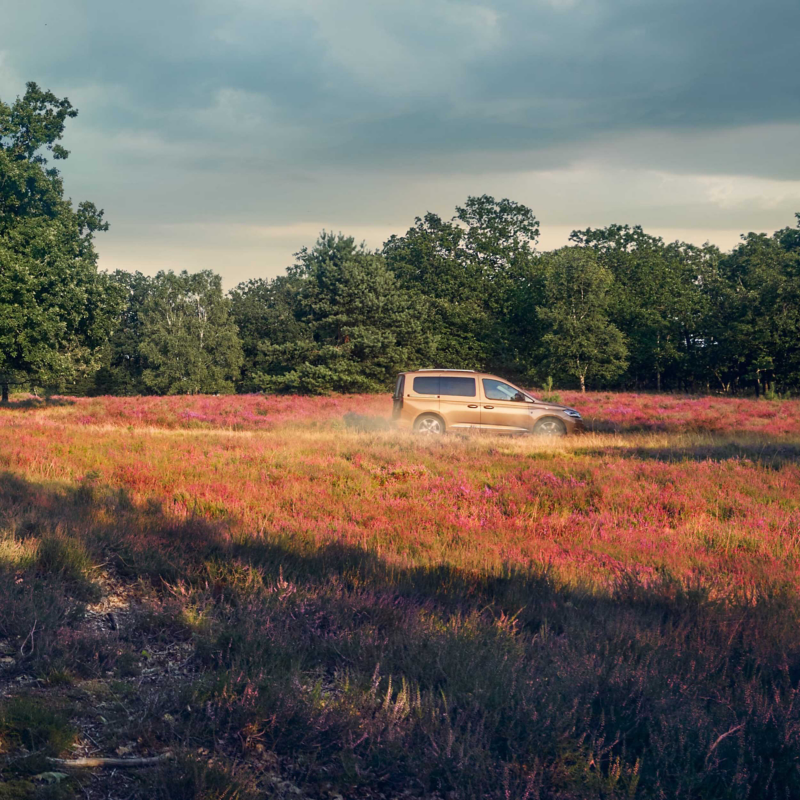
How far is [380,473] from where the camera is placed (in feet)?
37.6

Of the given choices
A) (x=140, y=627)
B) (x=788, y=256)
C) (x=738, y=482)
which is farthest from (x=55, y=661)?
(x=788, y=256)

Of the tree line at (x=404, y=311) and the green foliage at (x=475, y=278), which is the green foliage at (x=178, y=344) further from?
the green foliage at (x=475, y=278)

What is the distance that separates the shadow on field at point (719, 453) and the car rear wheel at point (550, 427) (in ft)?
10.4

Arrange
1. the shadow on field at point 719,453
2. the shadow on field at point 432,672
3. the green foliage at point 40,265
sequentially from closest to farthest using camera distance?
the shadow on field at point 432,672
the shadow on field at point 719,453
the green foliage at point 40,265

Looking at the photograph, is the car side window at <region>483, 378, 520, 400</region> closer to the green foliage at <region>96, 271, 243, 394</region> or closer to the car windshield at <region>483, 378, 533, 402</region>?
the car windshield at <region>483, 378, 533, 402</region>

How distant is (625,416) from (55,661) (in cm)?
2278

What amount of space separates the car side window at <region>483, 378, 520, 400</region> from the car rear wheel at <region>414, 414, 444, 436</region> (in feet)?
5.00

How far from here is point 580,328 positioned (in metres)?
50.7

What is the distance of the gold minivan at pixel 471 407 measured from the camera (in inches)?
712

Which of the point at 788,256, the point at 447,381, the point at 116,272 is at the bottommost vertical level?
the point at 447,381

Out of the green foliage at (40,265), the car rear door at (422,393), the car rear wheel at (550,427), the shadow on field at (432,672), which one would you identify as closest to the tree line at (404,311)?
the green foliage at (40,265)

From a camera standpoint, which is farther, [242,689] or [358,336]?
[358,336]

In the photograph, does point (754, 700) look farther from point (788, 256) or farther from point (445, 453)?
point (788, 256)

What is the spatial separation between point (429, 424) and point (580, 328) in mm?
35426
